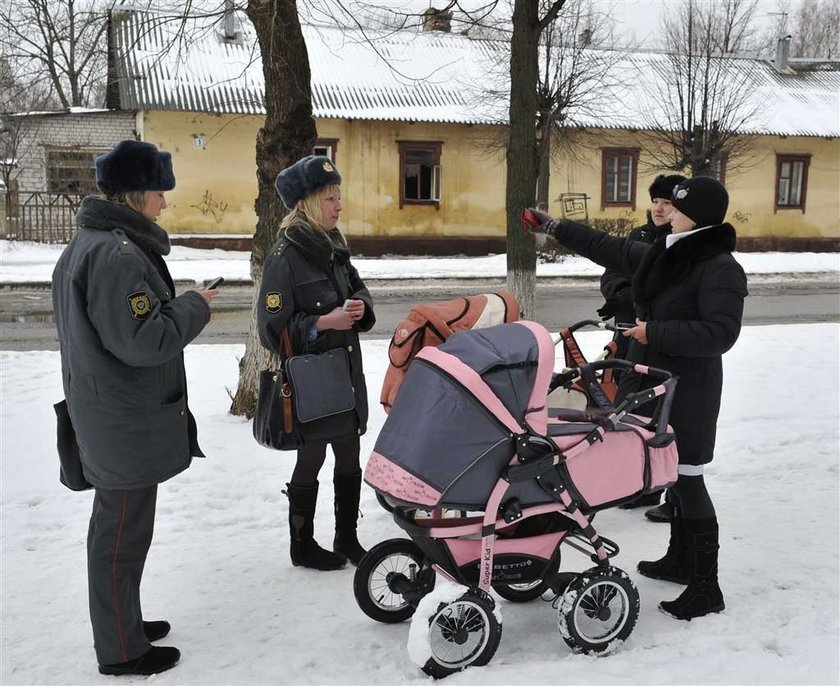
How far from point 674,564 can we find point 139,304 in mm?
2765

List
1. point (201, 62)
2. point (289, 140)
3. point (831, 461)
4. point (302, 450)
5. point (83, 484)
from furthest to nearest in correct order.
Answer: point (201, 62) < point (289, 140) < point (831, 461) < point (302, 450) < point (83, 484)

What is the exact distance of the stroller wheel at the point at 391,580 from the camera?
374 centimetres

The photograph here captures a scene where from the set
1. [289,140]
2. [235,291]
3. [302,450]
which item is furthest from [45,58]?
[302,450]

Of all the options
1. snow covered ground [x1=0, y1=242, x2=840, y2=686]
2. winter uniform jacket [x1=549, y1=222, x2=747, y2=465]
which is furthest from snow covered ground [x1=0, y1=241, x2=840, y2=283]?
winter uniform jacket [x1=549, y1=222, x2=747, y2=465]

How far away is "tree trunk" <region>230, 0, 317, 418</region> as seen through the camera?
6750 mm

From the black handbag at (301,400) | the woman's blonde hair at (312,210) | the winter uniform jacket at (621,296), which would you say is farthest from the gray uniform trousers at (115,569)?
the winter uniform jacket at (621,296)

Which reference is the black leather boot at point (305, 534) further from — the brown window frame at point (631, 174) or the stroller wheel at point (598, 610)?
the brown window frame at point (631, 174)

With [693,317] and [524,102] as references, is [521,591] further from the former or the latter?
[524,102]

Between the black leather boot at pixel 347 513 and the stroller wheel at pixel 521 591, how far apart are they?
858 millimetres

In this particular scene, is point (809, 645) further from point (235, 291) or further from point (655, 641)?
point (235, 291)

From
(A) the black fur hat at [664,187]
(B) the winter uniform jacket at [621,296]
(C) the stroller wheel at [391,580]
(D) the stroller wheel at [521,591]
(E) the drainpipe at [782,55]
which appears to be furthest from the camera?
(E) the drainpipe at [782,55]

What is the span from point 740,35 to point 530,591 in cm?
2733

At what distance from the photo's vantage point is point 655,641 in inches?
142

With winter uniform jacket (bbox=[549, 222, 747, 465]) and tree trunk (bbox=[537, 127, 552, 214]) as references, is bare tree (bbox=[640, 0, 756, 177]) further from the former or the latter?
winter uniform jacket (bbox=[549, 222, 747, 465])
